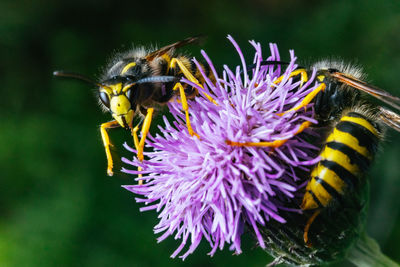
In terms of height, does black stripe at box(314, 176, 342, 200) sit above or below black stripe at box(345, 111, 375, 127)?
below

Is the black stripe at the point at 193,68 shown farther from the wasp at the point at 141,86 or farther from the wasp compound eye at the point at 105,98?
the wasp compound eye at the point at 105,98

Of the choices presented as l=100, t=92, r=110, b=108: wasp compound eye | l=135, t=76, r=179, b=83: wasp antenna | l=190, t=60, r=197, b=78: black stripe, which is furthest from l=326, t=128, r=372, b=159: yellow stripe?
l=100, t=92, r=110, b=108: wasp compound eye

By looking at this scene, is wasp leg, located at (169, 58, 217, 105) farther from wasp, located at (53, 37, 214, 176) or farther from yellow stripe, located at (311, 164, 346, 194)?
yellow stripe, located at (311, 164, 346, 194)

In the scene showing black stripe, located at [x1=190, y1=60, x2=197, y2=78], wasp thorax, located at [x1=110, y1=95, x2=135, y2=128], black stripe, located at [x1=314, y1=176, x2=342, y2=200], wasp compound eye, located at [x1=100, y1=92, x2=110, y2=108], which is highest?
black stripe, located at [x1=190, y1=60, x2=197, y2=78]

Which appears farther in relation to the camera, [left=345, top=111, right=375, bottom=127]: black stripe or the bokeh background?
the bokeh background

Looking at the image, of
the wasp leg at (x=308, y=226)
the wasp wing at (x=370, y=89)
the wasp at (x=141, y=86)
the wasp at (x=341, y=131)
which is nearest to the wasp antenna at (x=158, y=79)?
the wasp at (x=141, y=86)

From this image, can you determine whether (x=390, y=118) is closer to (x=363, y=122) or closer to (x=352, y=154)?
(x=363, y=122)

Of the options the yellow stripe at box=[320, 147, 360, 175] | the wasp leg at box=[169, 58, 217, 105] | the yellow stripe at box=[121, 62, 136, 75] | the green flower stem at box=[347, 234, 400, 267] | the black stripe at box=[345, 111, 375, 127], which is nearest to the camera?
the yellow stripe at box=[320, 147, 360, 175]
